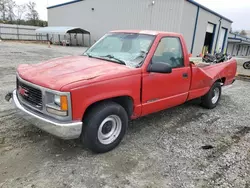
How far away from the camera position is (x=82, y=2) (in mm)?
29219

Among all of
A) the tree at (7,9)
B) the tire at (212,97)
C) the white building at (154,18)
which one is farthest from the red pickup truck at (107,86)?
the tree at (7,9)

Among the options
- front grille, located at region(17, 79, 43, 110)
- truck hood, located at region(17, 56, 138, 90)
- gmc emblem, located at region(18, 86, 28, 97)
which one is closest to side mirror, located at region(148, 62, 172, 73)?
truck hood, located at region(17, 56, 138, 90)

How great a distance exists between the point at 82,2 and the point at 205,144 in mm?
29294

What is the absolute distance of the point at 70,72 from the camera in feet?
10.5

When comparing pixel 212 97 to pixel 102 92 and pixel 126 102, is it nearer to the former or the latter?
pixel 126 102

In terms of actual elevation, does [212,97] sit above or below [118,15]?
below

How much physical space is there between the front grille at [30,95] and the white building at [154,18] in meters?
18.4

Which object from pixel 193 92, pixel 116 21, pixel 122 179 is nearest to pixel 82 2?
pixel 116 21

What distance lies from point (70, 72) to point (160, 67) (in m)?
1.41

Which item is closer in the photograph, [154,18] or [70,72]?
[70,72]

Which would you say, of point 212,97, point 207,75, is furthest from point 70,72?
point 212,97

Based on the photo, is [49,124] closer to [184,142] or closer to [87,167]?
[87,167]

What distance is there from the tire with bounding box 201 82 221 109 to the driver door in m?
1.26

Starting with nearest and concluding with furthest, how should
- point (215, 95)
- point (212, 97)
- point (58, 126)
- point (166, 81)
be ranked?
point (58, 126) → point (166, 81) → point (212, 97) → point (215, 95)
